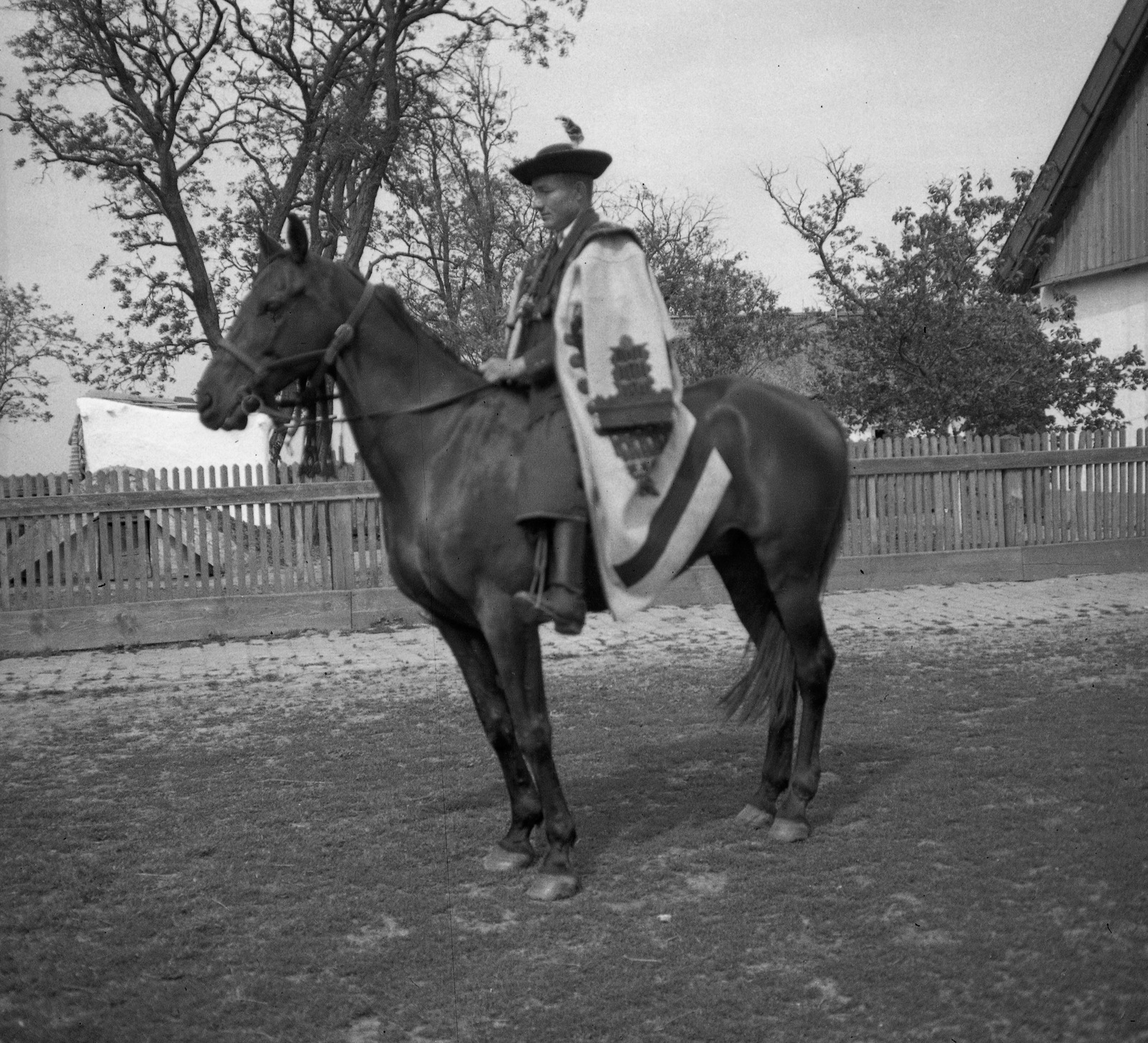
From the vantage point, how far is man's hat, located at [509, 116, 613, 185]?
4582 mm

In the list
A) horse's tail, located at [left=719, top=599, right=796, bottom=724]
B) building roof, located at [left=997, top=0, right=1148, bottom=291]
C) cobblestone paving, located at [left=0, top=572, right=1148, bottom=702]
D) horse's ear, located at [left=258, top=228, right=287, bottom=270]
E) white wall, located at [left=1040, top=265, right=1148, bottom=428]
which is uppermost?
building roof, located at [left=997, top=0, right=1148, bottom=291]

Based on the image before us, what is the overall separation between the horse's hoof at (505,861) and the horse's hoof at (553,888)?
0.28m

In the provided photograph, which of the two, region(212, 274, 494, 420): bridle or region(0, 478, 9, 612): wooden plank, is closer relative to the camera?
region(212, 274, 494, 420): bridle

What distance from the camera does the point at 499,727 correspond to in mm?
4809

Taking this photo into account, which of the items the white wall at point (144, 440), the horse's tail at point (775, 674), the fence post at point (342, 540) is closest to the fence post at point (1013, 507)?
the fence post at point (342, 540)

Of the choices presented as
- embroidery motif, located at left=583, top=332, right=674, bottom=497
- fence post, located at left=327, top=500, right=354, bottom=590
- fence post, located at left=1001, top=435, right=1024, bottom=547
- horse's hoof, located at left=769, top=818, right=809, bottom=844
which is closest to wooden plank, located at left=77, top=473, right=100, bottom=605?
fence post, located at left=327, top=500, right=354, bottom=590

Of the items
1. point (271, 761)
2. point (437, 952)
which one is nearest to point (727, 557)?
point (437, 952)

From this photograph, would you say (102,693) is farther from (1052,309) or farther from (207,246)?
(207,246)

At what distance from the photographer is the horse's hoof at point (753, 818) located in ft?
16.5

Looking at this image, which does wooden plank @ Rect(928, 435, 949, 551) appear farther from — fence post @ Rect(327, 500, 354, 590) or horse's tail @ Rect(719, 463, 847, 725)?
horse's tail @ Rect(719, 463, 847, 725)

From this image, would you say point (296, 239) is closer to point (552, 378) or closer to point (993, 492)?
point (552, 378)

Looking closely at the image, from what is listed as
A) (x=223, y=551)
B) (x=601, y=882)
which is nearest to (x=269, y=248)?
(x=601, y=882)

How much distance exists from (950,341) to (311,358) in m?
11.7

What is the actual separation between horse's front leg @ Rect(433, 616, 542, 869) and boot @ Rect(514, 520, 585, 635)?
49 centimetres
